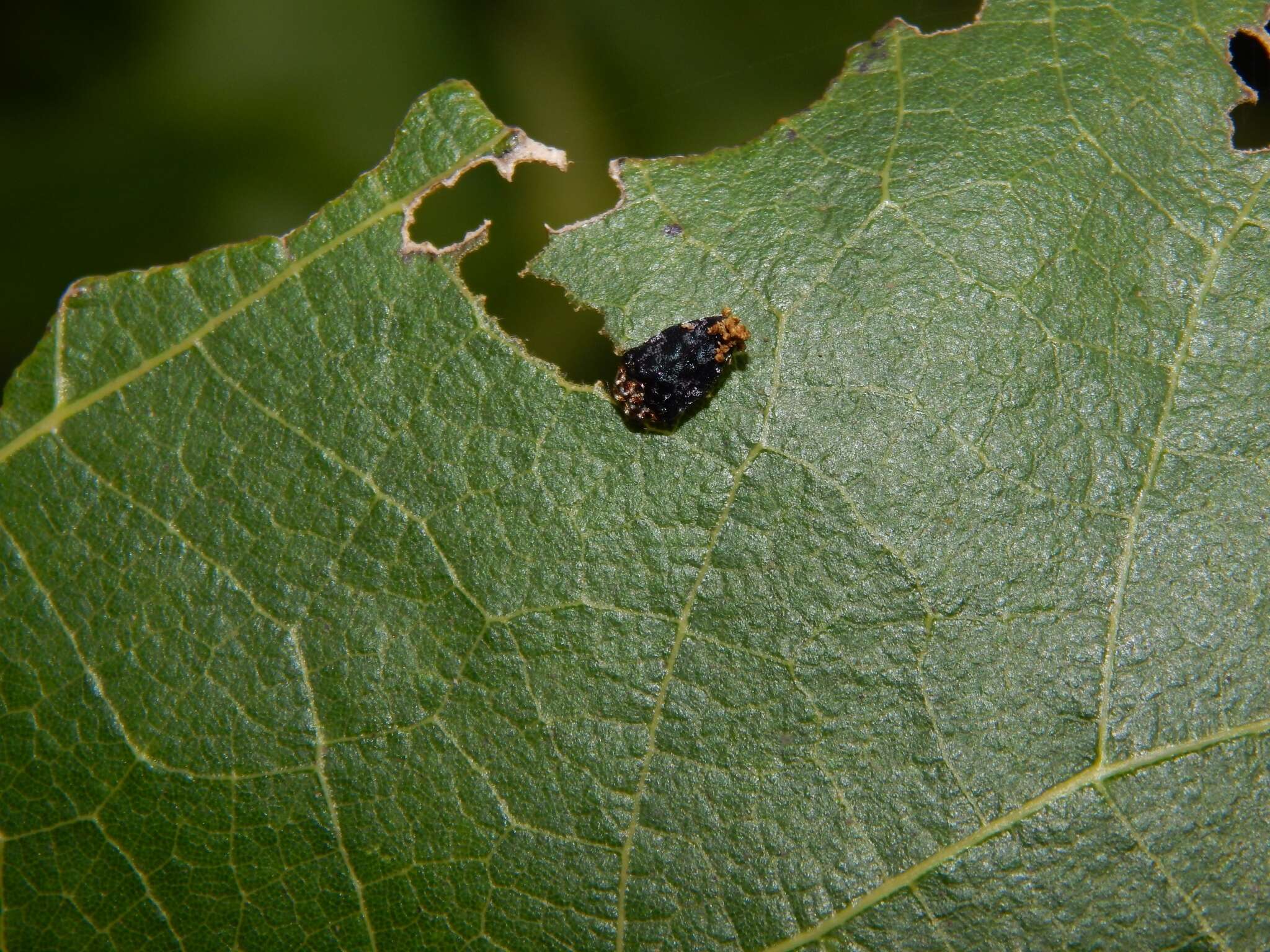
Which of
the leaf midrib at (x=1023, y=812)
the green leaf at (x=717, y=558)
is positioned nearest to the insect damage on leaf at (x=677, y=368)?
the green leaf at (x=717, y=558)

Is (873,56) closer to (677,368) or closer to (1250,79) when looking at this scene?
(1250,79)

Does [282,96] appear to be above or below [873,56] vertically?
above

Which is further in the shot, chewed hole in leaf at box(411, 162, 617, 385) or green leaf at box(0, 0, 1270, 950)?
chewed hole in leaf at box(411, 162, 617, 385)

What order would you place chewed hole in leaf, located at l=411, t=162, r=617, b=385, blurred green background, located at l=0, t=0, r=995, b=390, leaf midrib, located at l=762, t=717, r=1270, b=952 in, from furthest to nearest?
blurred green background, located at l=0, t=0, r=995, b=390, chewed hole in leaf, located at l=411, t=162, r=617, b=385, leaf midrib, located at l=762, t=717, r=1270, b=952

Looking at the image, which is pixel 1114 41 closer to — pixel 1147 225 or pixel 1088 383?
pixel 1147 225

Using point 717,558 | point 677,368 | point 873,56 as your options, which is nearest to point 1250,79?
point 873,56

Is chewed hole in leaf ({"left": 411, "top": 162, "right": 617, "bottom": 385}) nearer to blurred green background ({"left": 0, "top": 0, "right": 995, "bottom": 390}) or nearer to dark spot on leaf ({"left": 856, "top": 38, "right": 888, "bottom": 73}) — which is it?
blurred green background ({"left": 0, "top": 0, "right": 995, "bottom": 390})

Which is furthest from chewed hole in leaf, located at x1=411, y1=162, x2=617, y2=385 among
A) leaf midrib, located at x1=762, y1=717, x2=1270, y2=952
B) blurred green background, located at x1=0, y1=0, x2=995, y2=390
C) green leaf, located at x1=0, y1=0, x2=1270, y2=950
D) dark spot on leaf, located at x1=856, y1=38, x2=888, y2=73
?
leaf midrib, located at x1=762, y1=717, x2=1270, y2=952
